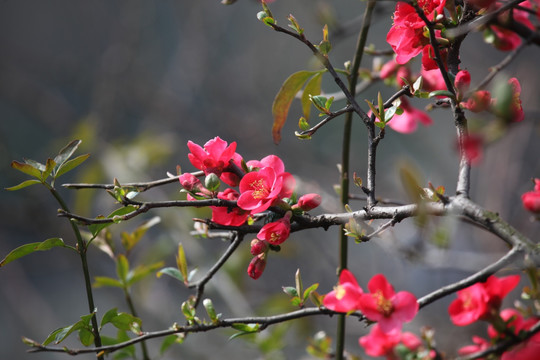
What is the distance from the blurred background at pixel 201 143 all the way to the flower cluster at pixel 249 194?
0.23 meters

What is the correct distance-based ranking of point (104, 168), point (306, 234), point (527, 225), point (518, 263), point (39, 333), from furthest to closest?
point (306, 234), point (39, 333), point (104, 168), point (527, 225), point (518, 263)

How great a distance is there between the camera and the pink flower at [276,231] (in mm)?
484

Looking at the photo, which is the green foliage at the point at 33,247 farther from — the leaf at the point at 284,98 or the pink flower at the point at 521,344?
the pink flower at the point at 521,344

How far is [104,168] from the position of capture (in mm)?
1554

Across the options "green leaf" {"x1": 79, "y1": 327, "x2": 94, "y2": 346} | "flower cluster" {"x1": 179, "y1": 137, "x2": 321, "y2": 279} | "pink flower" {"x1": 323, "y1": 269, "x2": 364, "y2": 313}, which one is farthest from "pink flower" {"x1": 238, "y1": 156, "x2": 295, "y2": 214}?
"green leaf" {"x1": 79, "y1": 327, "x2": 94, "y2": 346}

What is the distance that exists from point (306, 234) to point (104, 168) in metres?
0.83

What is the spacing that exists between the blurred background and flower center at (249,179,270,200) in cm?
25

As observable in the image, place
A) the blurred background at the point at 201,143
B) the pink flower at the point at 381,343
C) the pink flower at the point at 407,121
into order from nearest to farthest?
1. the pink flower at the point at 381,343
2. the pink flower at the point at 407,121
3. the blurred background at the point at 201,143

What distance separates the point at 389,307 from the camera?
503 mm

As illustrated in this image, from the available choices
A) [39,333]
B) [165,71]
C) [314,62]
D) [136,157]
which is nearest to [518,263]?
[314,62]

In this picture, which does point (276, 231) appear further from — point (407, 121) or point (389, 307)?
point (407, 121)

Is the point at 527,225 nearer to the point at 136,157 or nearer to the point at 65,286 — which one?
the point at 136,157

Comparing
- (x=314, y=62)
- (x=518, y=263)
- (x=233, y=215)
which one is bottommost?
(x=518, y=263)

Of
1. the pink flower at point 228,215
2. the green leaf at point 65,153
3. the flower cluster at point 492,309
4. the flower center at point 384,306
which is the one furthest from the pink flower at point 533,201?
the green leaf at point 65,153
